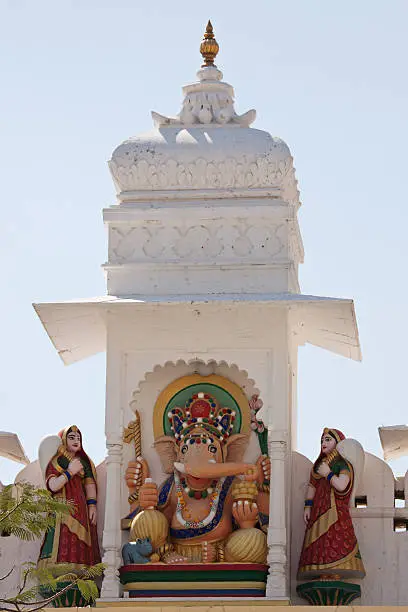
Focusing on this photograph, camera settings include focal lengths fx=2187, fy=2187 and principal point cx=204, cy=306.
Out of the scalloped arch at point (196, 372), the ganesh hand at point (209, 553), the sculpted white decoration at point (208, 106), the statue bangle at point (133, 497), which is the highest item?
the sculpted white decoration at point (208, 106)

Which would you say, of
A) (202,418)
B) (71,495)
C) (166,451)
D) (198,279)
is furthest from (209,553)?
(198,279)

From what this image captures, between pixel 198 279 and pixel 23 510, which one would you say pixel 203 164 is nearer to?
pixel 198 279

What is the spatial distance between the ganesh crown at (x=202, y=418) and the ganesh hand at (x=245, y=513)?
0.76 metres

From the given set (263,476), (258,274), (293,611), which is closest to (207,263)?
(258,274)

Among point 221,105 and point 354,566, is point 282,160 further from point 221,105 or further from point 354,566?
point 354,566

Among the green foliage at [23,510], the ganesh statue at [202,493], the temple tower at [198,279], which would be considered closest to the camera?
the green foliage at [23,510]

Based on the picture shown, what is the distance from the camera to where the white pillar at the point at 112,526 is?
65.5 feet

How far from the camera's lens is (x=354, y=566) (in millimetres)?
20031

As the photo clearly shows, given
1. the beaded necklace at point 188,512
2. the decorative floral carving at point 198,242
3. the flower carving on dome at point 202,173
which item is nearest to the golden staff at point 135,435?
the beaded necklace at point 188,512

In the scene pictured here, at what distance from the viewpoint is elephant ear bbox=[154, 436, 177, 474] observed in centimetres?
2070

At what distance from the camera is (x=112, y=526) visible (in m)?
20.2

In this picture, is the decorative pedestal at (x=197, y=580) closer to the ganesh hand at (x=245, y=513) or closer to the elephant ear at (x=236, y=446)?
the ganesh hand at (x=245, y=513)

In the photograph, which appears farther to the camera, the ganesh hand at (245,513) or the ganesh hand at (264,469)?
the ganesh hand at (264,469)

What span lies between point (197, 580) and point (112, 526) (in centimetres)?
97
